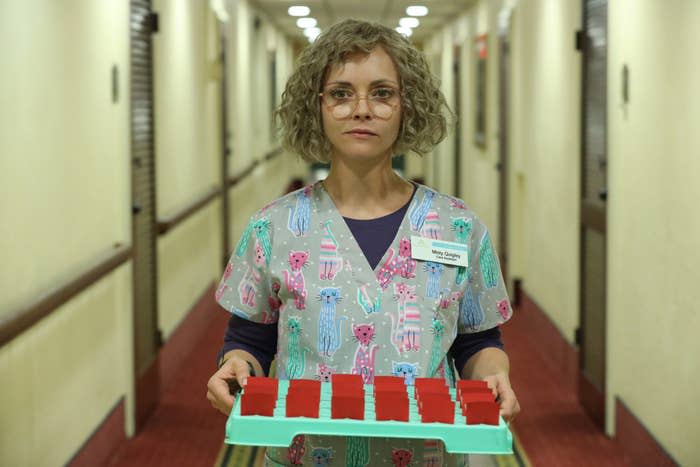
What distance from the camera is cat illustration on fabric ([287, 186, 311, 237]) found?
1.66 metres

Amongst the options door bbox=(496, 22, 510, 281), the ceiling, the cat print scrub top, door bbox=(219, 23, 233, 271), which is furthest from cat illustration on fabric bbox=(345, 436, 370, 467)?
the ceiling

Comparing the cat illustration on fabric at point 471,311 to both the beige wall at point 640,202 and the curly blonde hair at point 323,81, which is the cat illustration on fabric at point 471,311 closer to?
the curly blonde hair at point 323,81

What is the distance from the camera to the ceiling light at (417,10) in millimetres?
10451

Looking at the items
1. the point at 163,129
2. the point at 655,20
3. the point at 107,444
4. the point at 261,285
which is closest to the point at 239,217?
the point at 163,129

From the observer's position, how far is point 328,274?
162 cm

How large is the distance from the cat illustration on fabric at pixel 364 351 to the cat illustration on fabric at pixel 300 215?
0.18 m

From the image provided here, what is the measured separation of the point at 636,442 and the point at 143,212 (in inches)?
88.0

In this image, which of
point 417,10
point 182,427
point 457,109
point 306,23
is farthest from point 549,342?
point 306,23

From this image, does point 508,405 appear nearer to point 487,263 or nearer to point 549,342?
point 487,263

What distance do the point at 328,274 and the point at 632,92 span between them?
8.24ft

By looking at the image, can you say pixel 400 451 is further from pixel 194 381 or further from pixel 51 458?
pixel 194 381

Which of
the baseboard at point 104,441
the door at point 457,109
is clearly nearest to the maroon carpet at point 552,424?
the baseboard at point 104,441

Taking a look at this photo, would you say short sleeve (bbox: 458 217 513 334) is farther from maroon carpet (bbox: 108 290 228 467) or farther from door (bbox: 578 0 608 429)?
door (bbox: 578 0 608 429)

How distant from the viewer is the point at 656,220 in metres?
3.46
